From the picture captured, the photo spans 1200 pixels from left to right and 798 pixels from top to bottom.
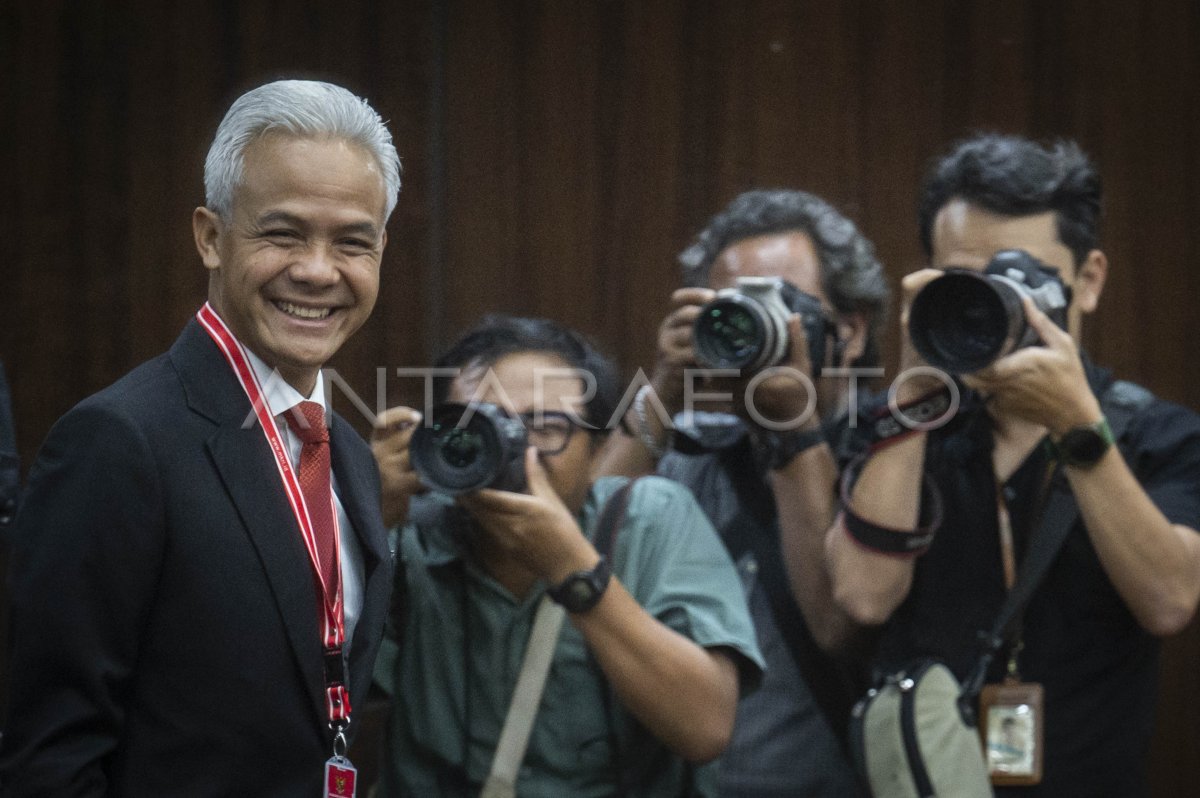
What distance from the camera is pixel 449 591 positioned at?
1879mm

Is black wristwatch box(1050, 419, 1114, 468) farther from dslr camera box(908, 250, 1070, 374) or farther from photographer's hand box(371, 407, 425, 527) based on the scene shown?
photographer's hand box(371, 407, 425, 527)

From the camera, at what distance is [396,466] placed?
192 centimetres

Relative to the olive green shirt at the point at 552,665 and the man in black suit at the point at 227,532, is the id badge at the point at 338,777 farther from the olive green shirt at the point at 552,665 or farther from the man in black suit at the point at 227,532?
the olive green shirt at the point at 552,665

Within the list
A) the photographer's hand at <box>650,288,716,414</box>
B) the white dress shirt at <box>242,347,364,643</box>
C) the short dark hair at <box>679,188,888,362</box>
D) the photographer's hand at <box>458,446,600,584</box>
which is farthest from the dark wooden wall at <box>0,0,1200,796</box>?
the white dress shirt at <box>242,347,364,643</box>

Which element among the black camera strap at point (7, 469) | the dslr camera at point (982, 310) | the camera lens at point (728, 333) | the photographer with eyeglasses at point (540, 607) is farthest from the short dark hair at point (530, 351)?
the black camera strap at point (7, 469)

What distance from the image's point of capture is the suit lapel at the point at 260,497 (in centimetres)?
118

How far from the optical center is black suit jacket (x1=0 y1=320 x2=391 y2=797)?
1103mm

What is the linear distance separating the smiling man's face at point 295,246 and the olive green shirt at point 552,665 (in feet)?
2.15

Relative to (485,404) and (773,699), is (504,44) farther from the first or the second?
(773,699)

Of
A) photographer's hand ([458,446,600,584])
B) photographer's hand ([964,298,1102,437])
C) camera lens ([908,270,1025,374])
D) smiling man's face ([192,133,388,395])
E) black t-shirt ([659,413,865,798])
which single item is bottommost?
black t-shirt ([659,413,865,798])

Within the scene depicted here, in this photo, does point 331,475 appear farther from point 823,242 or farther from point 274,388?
point 823,242

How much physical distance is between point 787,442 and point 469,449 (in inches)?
18.8

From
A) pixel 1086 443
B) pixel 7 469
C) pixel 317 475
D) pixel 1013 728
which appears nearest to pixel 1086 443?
pixel 1086 443

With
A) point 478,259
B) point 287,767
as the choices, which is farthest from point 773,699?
point 478,259
